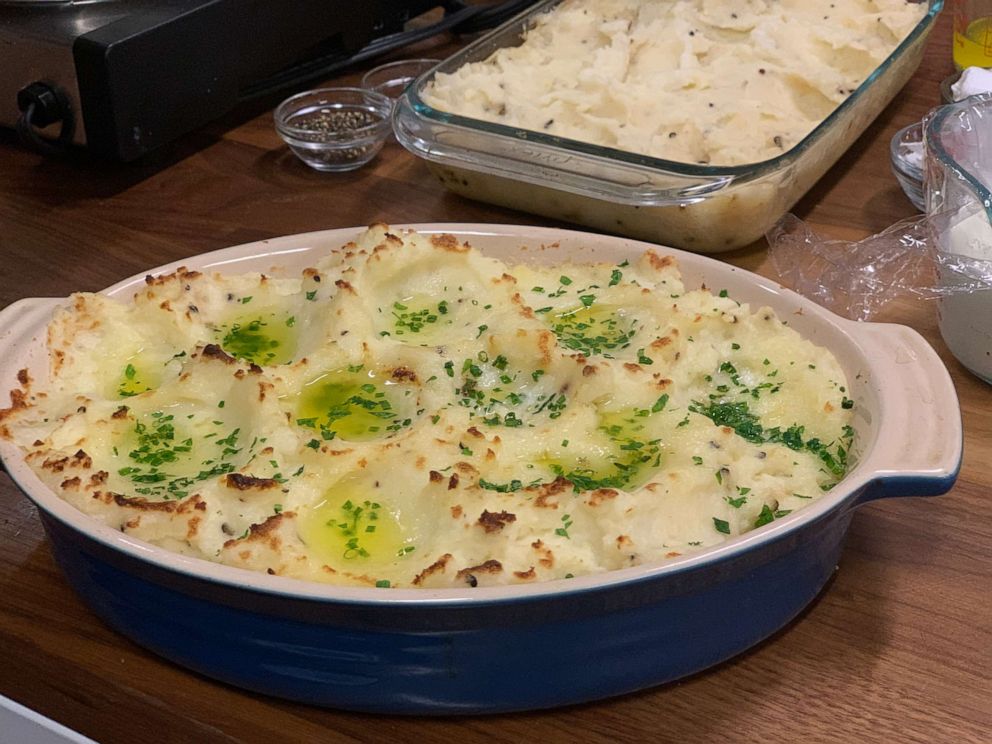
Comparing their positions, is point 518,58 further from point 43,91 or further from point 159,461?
point 159,461

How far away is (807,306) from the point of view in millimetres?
1529

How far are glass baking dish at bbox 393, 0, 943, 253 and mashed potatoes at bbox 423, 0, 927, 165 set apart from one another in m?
0.08

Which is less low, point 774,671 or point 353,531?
point 353,531

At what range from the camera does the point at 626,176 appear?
1.91m

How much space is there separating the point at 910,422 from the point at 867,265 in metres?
0.54

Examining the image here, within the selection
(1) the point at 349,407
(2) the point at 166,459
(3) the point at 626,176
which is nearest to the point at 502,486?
(1) the point at 349,407

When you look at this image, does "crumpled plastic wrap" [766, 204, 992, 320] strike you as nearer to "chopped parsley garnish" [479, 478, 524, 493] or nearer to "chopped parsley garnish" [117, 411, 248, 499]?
"chopped parsley garnish" [479, 478, 524, 493]

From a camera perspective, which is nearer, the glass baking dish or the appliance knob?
the glass baking dish

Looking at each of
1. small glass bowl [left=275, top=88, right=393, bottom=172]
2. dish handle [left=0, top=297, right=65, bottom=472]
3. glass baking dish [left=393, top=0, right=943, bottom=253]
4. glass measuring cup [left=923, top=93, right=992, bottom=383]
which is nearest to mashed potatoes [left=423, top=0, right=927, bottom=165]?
glass baking dish [left=393, top=0, right=943, bottom=253]

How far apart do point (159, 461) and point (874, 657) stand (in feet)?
2.65

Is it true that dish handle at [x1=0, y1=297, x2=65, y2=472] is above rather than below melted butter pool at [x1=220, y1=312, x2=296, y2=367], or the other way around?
above

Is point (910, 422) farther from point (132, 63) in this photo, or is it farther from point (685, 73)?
point (132, 63)

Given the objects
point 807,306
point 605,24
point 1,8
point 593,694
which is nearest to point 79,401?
point 593,694

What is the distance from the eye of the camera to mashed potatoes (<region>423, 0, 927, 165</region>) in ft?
6.87
